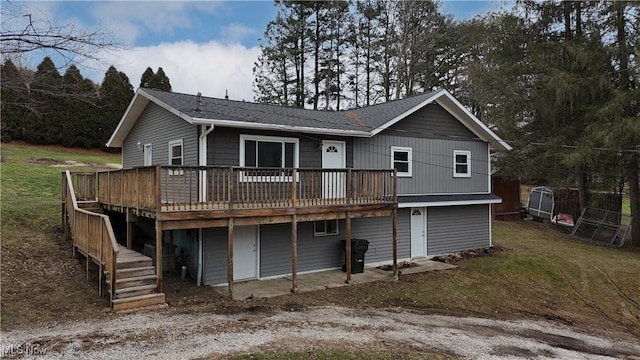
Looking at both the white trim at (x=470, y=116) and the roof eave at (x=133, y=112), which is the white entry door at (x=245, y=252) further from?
the white trim at (x=470, y=116)

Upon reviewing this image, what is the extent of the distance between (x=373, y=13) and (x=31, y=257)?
26.8 meters

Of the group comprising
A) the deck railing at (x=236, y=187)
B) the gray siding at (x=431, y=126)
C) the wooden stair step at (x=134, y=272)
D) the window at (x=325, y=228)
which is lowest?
the wooden stair step at (x=134, y=272)

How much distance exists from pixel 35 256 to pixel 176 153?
447 centimetres

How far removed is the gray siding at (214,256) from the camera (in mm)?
11141

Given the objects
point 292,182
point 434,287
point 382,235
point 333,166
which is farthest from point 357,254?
point 292,182

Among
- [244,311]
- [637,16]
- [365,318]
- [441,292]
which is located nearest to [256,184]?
[244,311]

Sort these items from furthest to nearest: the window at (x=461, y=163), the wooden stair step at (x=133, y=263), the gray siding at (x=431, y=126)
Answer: the window at (x=461, y=163), the gray siding at (x=431, y=126), the wooden stair step at (x=133, y=263)

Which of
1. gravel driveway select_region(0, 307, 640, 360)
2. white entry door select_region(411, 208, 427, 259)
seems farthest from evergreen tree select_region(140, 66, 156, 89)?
gravel driveway select_region(0, 307, 640, 360)

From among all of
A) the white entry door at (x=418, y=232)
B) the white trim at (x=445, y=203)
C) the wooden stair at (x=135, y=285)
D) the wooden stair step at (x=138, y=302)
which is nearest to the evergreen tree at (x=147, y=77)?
the white entry door at (x=418, y=232)

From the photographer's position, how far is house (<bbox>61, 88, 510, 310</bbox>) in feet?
33.5

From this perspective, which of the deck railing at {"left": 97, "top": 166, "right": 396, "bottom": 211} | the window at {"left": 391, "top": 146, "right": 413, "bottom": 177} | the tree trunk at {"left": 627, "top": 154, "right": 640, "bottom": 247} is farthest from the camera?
the tree trunk at {"left": 627, "top": 154, "right": 640, "bottom": 247}

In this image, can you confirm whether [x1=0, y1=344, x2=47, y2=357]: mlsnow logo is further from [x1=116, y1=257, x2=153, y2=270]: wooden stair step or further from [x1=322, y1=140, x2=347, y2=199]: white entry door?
[x1=322, y1=140, x2=347, y2=199]: white entry door

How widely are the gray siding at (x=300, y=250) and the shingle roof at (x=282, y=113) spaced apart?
3.09m

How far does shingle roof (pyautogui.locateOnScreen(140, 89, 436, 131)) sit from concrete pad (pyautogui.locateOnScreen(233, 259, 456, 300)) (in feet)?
14.3
